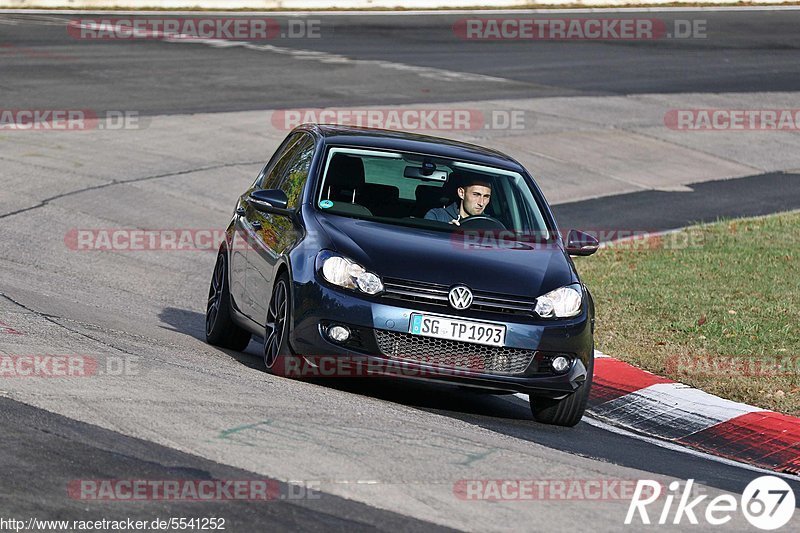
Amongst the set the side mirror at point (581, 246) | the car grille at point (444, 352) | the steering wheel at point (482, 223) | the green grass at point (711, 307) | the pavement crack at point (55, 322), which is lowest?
the green grass at point (711, 307)

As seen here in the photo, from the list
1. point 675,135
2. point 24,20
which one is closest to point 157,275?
point 675,135

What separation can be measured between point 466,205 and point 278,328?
1636 millimetres

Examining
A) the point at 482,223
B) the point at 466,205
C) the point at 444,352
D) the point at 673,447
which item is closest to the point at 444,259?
the point at 444,352

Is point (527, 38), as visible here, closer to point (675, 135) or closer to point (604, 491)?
point (675, 135)

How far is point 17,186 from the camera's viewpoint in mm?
16953

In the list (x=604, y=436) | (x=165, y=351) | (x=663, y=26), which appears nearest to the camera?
(x=604, y=436)

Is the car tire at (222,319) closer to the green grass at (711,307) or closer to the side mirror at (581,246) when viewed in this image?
the side mirror at (581,246)

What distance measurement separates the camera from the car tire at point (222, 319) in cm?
1059

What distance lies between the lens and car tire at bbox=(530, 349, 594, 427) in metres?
8.88

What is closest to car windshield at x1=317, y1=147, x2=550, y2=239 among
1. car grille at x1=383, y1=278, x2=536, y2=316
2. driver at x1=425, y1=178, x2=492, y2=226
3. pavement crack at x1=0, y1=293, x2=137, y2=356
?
driver at x1=425, y1=178, x2=492, y2=226

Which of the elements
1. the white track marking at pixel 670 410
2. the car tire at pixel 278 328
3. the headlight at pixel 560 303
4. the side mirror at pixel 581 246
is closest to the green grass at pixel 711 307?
the white track marking at pixel 670 410

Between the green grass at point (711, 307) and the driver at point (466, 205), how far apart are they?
6.86ft

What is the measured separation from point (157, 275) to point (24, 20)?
73.3ft

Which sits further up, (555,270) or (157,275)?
(555,270)
